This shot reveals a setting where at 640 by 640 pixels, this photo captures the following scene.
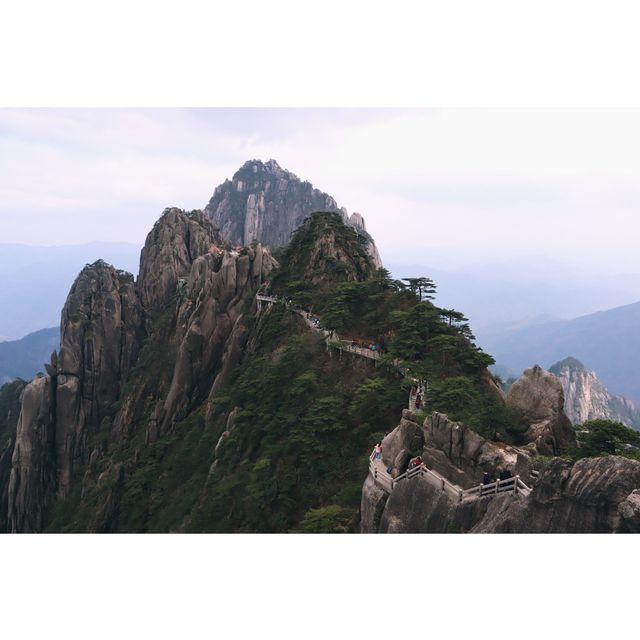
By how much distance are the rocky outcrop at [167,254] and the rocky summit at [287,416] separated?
27 centimetres

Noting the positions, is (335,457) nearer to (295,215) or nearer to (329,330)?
(329,330)

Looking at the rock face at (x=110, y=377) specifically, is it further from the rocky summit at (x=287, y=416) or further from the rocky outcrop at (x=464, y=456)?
the rocky outcrop at (x=464, y=456)

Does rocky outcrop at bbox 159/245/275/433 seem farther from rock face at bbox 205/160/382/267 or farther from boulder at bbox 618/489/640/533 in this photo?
rock face at bbox 205/160/382/267

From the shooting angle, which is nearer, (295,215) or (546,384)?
(546,384)

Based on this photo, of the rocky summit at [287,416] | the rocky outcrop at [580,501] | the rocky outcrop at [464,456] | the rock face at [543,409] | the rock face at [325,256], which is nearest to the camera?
the rocky outcrop at [580,501]

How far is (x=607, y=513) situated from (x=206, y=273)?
3834cm

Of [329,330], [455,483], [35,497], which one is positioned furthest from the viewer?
[35,497]

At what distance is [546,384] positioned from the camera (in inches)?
695

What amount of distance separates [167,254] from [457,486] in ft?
159

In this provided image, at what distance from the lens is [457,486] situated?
12.7 m

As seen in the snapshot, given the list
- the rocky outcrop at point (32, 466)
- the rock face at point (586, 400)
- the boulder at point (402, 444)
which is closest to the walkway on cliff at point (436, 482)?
the boulder at point (402, 444)

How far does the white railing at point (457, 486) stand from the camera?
11.6m

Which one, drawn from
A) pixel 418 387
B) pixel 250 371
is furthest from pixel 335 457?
pixel 250 371

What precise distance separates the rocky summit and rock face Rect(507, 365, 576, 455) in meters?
0.08
